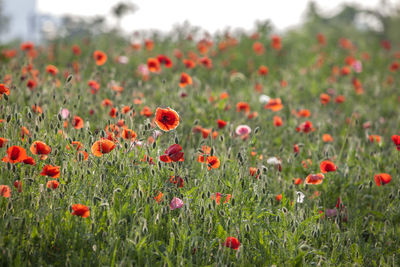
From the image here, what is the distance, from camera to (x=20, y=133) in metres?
2.36

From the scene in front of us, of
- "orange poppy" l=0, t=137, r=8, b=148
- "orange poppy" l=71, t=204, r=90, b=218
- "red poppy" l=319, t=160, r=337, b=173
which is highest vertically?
"orange poppy" l=0, t=137, r=8, b=148

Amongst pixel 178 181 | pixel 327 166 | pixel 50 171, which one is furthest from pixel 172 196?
pixel 327 166

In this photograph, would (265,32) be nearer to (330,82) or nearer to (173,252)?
(330,82)

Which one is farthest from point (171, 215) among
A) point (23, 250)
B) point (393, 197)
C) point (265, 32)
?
point (265, 32)

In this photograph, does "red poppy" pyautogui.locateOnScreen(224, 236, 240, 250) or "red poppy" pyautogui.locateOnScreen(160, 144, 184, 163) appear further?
"red poppy" pyautogui.locateOnScreen(160, 144, 184, 163)

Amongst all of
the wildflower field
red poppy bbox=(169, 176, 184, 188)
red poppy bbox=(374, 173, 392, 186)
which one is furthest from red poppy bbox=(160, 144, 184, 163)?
red poppy bbox=(374, 173, 392, 186)

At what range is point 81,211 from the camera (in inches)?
69.3

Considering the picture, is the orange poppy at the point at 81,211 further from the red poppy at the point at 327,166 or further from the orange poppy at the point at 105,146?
the red poppy at the point at 327,166

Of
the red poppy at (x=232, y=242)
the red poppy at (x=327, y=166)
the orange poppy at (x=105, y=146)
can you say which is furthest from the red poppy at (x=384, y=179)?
the orange poppy at (x=105, y=146)

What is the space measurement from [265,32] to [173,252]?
6.44 m

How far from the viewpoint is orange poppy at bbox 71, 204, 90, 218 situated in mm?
1747

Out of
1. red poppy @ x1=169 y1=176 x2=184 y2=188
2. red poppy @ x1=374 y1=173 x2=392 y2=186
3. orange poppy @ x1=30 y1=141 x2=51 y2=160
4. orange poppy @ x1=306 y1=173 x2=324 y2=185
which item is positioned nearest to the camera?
orange poppy @ x1=30 y1=141 x2=51 y2=160

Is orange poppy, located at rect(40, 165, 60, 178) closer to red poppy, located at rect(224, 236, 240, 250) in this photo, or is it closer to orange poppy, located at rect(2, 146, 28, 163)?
orange poppy, located at rect(2, 146, 28, 163)

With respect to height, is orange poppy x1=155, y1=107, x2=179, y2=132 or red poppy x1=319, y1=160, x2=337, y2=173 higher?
orange poppy x1=155, y1=107, x2=179, y2=132
